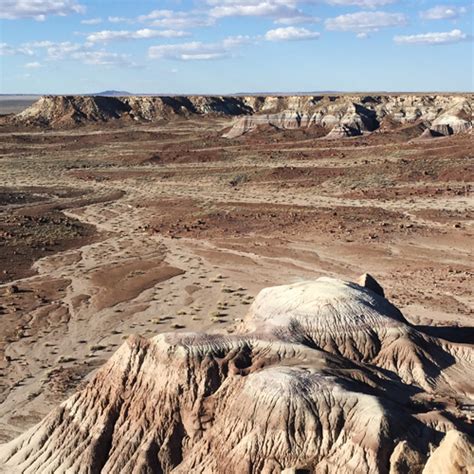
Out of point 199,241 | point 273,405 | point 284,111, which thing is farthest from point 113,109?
point 273,405

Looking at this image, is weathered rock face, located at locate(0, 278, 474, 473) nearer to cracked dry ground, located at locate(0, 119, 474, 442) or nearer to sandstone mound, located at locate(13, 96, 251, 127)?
cracked dry ground, located at locate(0, 119, 474, 442)

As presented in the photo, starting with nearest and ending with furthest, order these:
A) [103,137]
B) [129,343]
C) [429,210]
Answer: [129,343], [429,210], [103,137]

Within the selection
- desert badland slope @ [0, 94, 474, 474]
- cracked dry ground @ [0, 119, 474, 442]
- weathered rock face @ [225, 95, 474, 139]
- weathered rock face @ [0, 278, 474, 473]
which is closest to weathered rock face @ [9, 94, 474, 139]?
weathered rock face @ [225, 95, 474, 139]

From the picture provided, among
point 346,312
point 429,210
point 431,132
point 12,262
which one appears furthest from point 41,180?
point 346,312

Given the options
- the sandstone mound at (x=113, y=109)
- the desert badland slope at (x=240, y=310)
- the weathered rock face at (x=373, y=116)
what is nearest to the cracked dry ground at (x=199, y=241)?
the desert badland slope at (x=240, y=310)

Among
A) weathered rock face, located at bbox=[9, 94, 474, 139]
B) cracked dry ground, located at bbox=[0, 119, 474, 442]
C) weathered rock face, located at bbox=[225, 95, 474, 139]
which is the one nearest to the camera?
cracked dry ground, located at bbox=[0, 119, 474, 442]

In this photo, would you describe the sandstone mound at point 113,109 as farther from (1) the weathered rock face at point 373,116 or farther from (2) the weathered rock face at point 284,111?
(1) the weathered rock face at point 373,116

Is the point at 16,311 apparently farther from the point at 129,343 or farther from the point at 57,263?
the point at 129,343
